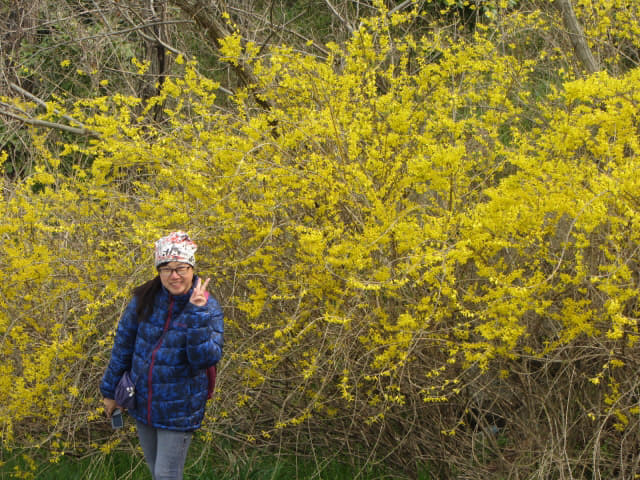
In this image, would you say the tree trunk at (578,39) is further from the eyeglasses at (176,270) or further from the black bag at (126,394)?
the black bag at (126,394)

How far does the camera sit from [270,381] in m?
4.29

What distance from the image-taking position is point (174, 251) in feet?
9.95

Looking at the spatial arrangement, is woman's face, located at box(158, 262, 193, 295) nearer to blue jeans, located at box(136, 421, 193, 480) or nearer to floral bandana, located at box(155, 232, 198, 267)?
floral bandana, located at box(155, 232, 198, 267)

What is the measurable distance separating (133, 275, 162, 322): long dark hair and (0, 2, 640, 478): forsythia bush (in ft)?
1.58

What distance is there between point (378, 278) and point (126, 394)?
121 centimetres

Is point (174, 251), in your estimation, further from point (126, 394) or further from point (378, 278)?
point (378, 278)

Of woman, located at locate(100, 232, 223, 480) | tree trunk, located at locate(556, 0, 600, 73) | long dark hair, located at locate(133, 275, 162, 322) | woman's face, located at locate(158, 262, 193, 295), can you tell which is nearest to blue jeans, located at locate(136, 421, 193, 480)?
woman, located at locate(100, 232, 223, 480)

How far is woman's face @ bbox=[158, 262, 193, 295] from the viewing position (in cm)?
303

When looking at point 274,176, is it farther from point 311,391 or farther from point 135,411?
point 135,411

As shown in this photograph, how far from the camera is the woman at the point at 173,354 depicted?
2.99m

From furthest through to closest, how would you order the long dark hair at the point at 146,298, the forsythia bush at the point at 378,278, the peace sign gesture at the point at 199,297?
the forsythia bush at the point at 378,278 < the long dark hair at the point at 146,298 < the peace sign gesture at the point at 199,297

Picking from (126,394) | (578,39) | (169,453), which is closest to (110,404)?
(126,394)

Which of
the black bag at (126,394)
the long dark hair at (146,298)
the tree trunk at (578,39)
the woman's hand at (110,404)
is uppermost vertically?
the tree trunk at (578,39)

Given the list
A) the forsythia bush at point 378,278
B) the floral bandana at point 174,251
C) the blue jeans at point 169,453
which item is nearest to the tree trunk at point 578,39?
the forsythia bush at point 378,278
